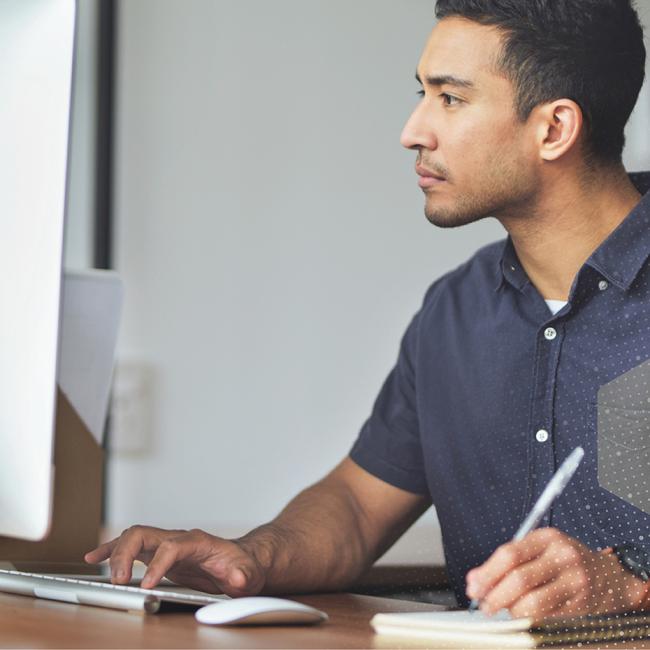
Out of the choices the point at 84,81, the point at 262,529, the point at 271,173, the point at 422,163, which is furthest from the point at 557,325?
the point at 84,81

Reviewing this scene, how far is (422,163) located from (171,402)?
4.53 ft

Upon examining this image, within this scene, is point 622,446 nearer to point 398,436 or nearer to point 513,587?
point 398,436

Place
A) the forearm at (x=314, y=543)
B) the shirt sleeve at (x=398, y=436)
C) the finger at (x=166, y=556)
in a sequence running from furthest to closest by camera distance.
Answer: the shirt sleeve at (x=398, y=436) → the forearm at (x=314, y=543) → the finger at (x=166, y=556)

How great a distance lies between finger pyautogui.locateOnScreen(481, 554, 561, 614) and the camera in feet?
2.31

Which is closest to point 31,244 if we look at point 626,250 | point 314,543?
point 314,543

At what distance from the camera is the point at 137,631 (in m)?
0.70

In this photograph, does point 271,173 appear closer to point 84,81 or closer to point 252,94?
point 252,94

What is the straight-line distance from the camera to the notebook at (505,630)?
25.8 inches

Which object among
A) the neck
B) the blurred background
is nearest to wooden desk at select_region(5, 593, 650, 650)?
the neck

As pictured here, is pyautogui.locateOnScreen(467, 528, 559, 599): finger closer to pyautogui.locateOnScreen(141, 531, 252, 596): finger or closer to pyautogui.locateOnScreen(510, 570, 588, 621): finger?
pyautogui.locateOnScreen(510, 570, 588, 621): finger

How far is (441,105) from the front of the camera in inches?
48.8

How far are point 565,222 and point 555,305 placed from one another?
9cm

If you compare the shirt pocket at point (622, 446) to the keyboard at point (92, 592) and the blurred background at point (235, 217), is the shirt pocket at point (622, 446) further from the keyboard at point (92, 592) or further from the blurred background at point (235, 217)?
the blurred background at point (235, 217)

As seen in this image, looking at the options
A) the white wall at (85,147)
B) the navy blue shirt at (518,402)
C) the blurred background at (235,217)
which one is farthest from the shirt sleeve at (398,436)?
the white wall at (85,147)
